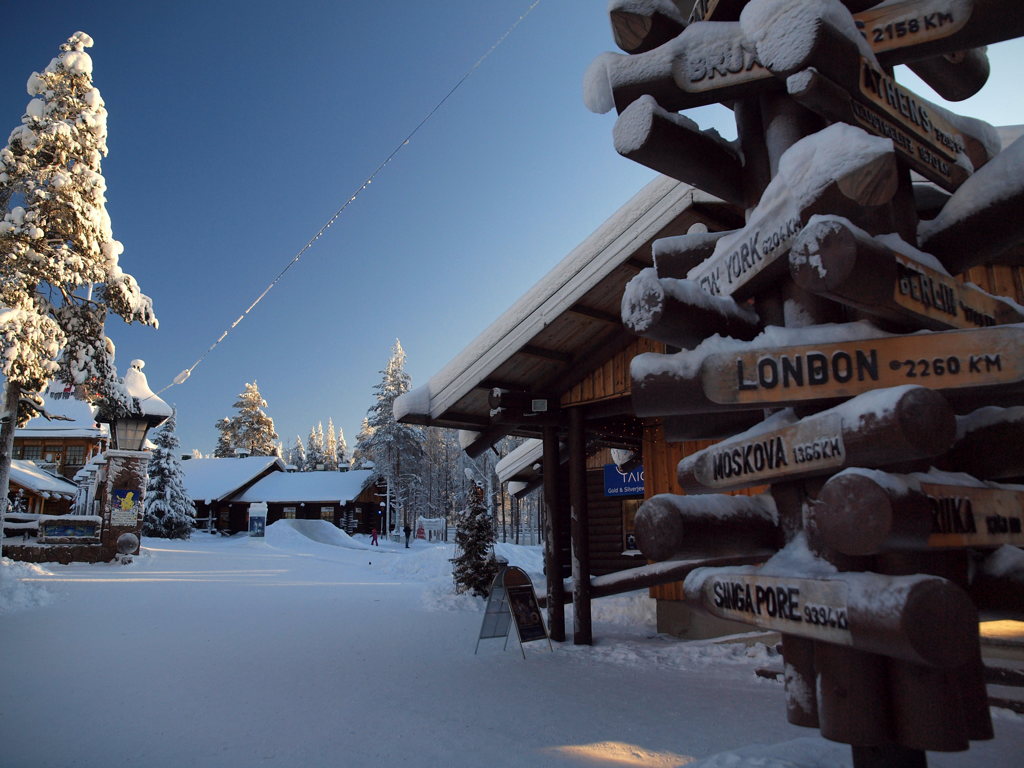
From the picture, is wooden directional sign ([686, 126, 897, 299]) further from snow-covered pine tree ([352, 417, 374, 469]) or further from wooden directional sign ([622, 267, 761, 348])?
snow-covered pine tree ([352, 417, 374, 469])

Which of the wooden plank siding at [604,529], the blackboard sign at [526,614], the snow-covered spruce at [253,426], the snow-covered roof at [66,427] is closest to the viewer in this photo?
the blackboard sign at [526,614]

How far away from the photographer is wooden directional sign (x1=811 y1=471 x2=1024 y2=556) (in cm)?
242

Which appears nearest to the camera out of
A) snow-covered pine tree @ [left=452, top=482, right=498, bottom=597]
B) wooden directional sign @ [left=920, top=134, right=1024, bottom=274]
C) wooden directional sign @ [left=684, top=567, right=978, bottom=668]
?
wooden directional sign @ [left=684, top=567, right=978, bottom=668]

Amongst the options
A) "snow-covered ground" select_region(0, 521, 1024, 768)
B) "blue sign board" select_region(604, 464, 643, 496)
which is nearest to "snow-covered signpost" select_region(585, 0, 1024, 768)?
"snow-covered ground" select_region(0, 521, 1024, 768)

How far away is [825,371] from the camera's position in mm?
2992

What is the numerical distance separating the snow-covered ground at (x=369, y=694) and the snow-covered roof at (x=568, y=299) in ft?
11.6

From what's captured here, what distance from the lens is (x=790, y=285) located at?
3.47 m

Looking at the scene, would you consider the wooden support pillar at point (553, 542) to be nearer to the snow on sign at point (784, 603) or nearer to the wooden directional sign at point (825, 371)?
the snow on sign at point (784, 603)

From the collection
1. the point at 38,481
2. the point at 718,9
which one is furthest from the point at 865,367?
the point at 38,481

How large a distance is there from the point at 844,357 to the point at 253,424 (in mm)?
70633

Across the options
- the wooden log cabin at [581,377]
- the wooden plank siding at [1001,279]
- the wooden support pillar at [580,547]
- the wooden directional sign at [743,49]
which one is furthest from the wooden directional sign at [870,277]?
the wooden support pillar at [580,547]

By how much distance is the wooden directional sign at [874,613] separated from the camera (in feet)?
7.64

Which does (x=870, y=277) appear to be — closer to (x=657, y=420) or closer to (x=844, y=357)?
(x=844, y=357)

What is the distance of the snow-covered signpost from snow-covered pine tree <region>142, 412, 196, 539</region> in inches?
1504
